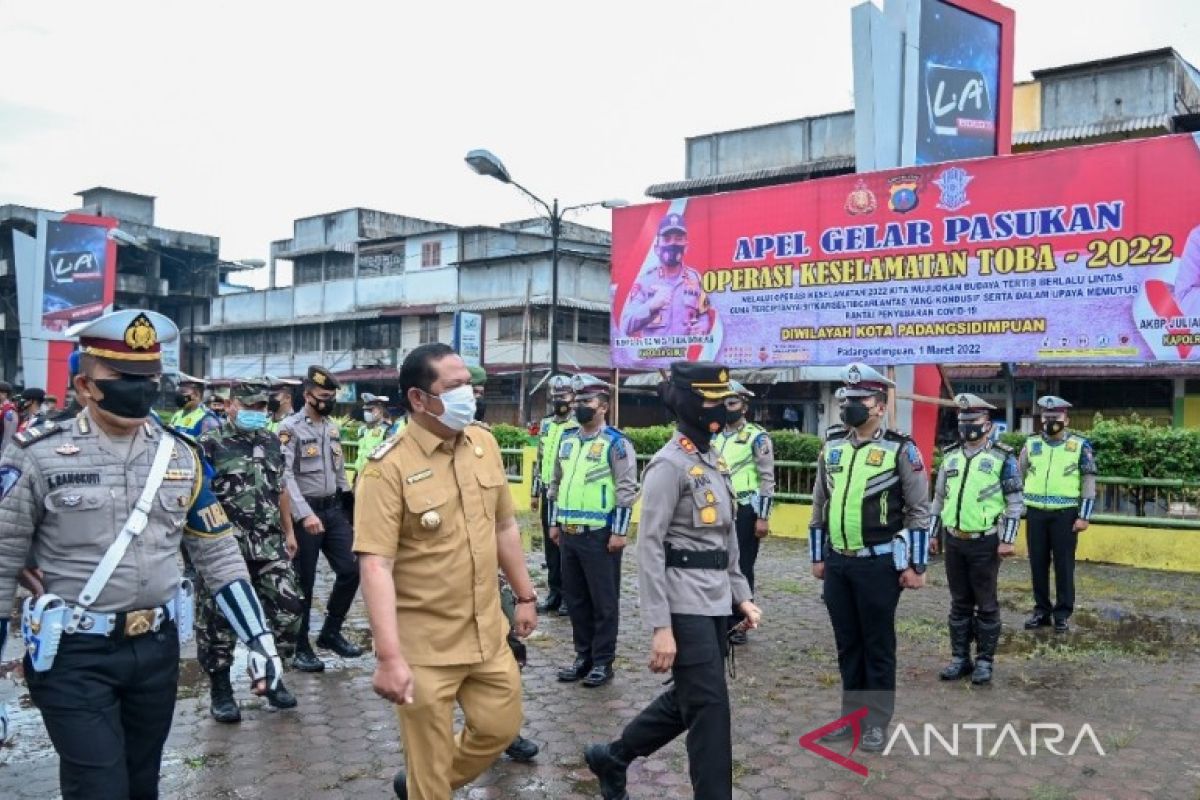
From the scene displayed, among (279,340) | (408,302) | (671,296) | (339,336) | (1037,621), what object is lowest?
(1037,621)

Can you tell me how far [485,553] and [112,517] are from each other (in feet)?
4.27

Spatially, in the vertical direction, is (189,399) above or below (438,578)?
above

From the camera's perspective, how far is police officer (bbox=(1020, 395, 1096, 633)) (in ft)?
28.2

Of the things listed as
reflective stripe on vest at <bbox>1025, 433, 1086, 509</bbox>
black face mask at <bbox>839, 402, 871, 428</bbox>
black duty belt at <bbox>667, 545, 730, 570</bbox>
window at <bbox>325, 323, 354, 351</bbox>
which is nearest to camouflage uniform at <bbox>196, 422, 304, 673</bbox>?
black duty belt at <bbox>667, 545, 730, 570</bbox>

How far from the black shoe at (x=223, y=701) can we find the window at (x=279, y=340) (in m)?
41.3

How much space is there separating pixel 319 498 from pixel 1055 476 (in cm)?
630

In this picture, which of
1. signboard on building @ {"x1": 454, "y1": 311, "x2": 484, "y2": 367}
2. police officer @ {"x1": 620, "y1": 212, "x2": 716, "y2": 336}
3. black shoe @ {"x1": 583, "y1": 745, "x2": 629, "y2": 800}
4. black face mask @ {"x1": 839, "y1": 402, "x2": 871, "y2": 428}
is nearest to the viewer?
black shoe @ {"x1": 583, "y1": 745, "x2": 629, "y2": 800}

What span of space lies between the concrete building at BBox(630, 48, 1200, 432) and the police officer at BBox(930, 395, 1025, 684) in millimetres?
14235

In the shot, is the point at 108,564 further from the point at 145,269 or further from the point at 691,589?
the point at 145,269

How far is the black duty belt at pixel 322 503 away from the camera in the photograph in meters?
7.08

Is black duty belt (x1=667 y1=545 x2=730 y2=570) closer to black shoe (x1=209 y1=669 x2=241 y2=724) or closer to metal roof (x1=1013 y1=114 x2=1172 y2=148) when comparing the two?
black shoe (x1=209 y1=669 x2=241 y2=724)

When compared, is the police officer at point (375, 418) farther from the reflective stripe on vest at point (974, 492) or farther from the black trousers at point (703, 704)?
the black trousers at point (703, 704)

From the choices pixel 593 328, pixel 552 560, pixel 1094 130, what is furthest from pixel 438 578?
pixel 593 328

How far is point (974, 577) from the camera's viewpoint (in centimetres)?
689
